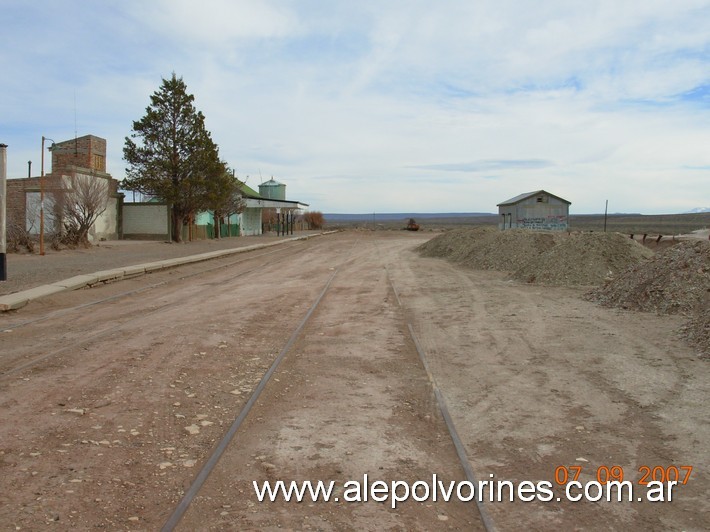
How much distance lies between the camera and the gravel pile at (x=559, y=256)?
63.1 ft

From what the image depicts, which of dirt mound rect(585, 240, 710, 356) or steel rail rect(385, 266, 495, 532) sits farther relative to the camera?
dirt mound rect(585, 240, 710, 356)

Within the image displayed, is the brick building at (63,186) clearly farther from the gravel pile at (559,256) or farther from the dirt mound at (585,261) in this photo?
the dirt mound at (585,261)

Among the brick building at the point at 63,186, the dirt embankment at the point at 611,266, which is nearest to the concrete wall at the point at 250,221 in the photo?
the brick building at the point at 63,186

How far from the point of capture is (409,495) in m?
4.45

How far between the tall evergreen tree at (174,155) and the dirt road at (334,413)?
1267 inches

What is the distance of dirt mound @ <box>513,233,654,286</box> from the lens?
19.0 meters

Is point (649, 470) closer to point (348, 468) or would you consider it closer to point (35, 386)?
point (348, 468)

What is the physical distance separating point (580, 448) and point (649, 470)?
574 millimetres

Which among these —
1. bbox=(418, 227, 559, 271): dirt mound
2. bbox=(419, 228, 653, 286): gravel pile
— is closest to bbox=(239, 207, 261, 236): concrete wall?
bbox=(418, 227, 559, 271): dirt mound

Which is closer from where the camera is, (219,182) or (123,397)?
(123,397)

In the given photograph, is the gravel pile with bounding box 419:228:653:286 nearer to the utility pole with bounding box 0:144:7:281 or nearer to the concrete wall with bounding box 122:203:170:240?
the utility pole with bounding box 0:144:7:281

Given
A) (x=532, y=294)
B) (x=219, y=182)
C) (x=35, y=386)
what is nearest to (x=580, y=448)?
(x=35, y=386)

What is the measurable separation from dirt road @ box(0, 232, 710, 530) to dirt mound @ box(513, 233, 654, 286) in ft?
22.0

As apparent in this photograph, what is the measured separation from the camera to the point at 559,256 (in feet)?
67.0
